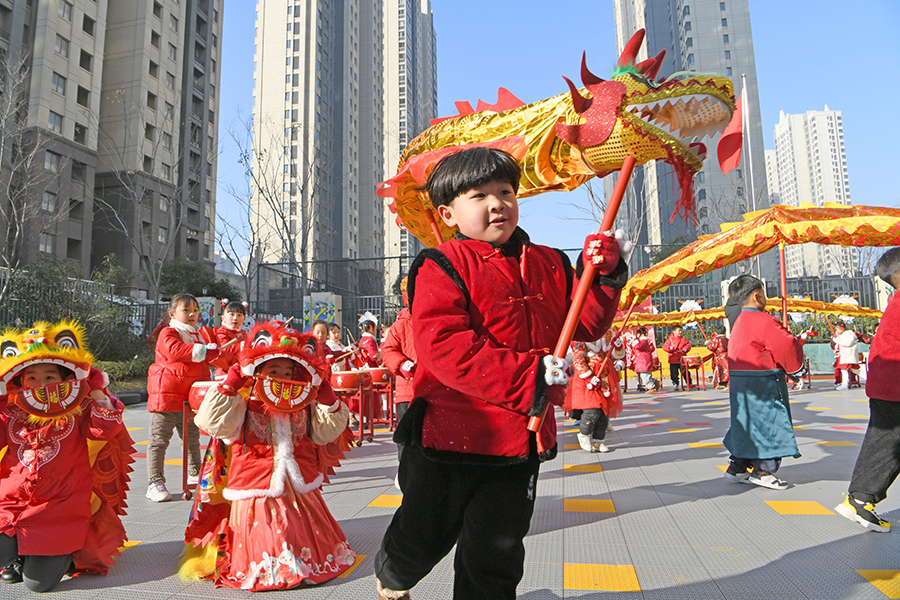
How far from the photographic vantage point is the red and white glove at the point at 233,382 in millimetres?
2900

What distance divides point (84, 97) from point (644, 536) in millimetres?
36420

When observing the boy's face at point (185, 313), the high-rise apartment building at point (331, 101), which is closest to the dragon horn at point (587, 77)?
the boy's face at point (185, 313)

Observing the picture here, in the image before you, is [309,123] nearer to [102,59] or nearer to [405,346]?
[102,59]

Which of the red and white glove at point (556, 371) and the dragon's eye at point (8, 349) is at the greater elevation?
the dragon's eye at point (8, 349)

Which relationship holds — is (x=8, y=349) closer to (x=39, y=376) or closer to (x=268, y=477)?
(x=39, y=376)

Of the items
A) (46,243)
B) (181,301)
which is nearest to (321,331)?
(181,301)

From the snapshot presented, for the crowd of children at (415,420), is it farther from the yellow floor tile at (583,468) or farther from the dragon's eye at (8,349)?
the yellow floor tile at (583,468)

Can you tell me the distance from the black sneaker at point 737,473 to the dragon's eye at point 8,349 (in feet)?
16.9

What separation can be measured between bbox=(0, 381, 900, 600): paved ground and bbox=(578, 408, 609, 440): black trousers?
0.32 m

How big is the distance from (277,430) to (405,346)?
2145mm

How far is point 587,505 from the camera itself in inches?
164

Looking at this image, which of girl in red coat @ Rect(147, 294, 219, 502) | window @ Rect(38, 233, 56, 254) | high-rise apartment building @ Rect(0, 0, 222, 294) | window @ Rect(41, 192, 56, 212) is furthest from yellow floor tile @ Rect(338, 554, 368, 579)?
window @ Rect(38, 233, 56, 254)

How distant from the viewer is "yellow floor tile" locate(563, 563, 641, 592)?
8.77 feet

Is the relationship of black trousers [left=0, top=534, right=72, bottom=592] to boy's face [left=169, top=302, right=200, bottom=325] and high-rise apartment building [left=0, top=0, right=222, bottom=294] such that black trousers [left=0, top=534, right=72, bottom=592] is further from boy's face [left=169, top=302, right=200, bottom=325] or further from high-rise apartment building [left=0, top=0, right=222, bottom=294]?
high-rise apartment building [left=0, top=0, right=222, bottom=294]
